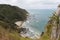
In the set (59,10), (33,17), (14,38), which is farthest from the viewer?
(33,17)

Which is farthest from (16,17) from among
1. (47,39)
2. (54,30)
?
(54,30)

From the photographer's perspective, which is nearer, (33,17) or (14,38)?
(14,38)

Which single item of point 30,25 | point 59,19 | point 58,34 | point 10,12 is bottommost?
point 58,34

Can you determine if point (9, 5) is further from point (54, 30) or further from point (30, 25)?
point (54, 30)

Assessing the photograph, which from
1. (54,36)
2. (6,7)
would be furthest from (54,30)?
(6,7)

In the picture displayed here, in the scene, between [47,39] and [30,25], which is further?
[30,25]

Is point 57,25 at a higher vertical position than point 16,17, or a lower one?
lower

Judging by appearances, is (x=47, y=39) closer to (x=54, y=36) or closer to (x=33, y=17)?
(x=54, y=36)

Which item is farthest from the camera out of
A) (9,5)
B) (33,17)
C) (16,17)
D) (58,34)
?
(9,5)

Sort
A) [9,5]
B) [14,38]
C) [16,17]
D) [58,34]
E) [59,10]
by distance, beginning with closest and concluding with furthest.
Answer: [58,34] → [59,10] → [14,38] → [16,17] → [9,5]
